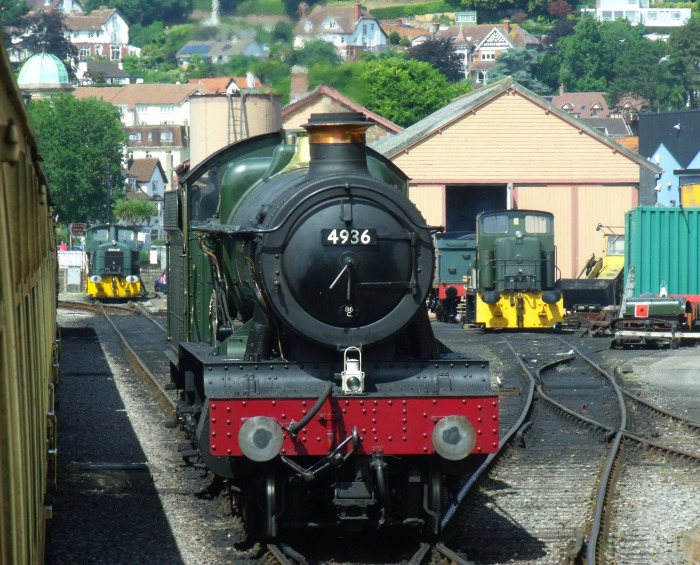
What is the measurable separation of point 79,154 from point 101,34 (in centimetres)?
10242

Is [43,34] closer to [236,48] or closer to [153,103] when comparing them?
[153,103]

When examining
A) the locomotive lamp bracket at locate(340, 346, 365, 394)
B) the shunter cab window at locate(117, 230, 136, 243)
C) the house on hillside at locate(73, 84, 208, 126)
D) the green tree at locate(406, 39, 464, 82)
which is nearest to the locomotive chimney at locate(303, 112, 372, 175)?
the locomotive lamp bracket at locate(340, 346, 365, 394)

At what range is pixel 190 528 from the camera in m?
9.03

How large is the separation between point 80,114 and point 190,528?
77659 mm

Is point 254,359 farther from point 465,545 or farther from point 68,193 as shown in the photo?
point 68,193

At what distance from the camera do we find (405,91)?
89.9 meters

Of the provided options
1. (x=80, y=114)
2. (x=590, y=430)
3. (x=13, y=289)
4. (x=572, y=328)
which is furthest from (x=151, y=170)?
(x=13, y=289)

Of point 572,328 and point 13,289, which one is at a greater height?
point 13,289

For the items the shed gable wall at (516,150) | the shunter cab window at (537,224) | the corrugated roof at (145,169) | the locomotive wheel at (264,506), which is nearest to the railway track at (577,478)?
the locomotive wheel at (264,506)

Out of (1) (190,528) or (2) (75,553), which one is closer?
(2) (75,553)

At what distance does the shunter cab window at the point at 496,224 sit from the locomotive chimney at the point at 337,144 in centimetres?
1859

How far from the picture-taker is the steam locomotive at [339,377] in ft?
26.0

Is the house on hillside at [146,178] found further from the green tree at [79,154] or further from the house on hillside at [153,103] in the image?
the green tree at [79,154]

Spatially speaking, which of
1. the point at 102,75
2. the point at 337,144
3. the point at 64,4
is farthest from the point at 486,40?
the point at 337,144
